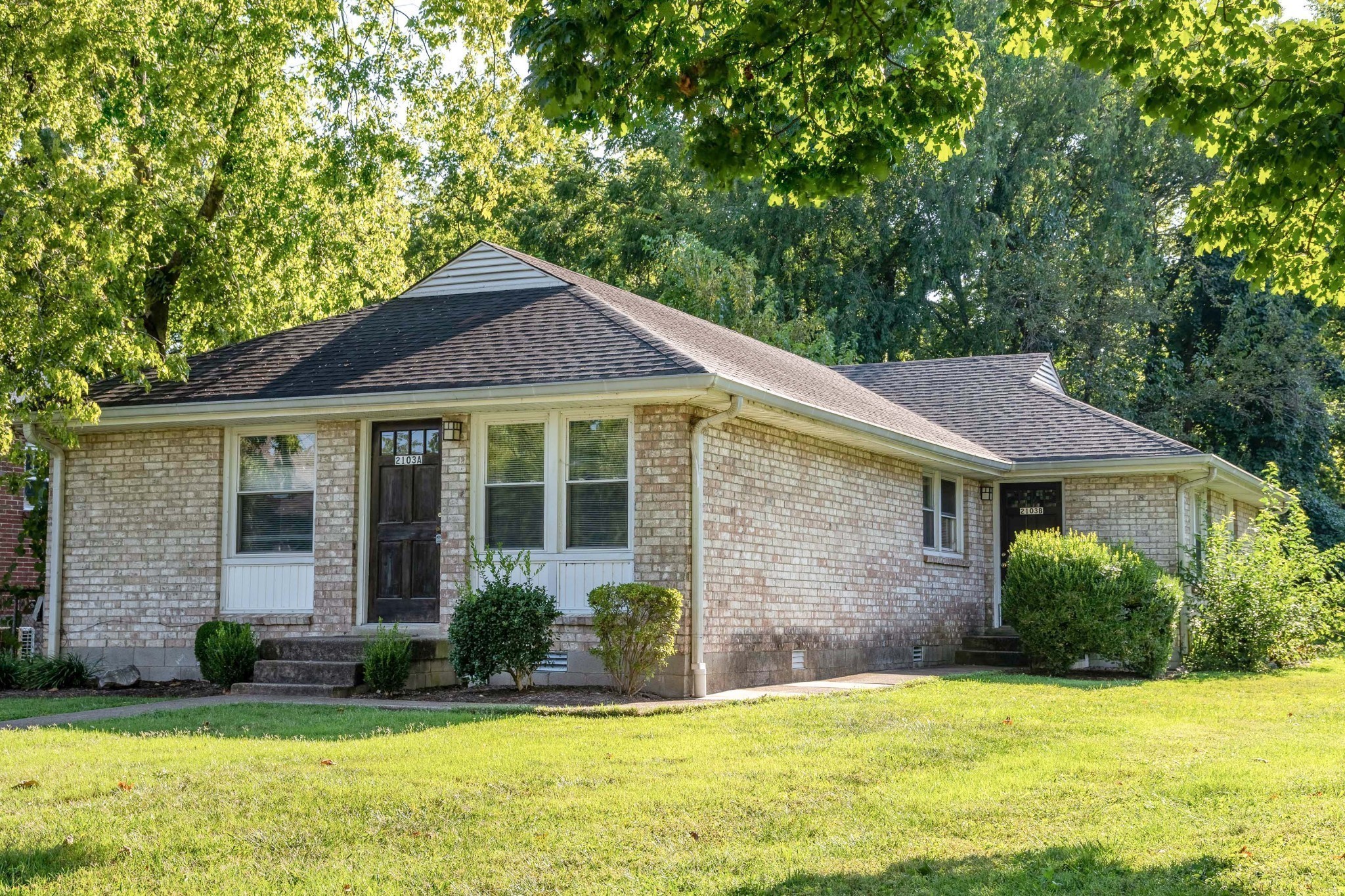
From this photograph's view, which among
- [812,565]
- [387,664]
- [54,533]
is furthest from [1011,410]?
[54,533]

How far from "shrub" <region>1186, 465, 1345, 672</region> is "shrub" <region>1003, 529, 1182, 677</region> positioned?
1580 mm

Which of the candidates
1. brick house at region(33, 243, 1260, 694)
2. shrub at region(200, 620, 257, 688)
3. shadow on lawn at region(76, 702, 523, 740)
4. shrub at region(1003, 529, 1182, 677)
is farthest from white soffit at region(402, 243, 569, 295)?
shrub at region(1003, 529, 1182, 677)

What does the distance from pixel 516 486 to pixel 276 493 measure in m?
2.98

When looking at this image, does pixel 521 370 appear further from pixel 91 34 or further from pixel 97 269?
pixel 91 34

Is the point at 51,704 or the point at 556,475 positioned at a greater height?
the point at 556,475

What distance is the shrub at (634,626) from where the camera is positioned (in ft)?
40.7

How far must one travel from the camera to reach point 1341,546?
64.1 ft

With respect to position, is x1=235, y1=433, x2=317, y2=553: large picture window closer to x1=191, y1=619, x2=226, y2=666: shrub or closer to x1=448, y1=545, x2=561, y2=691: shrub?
Result: x1=191, y1=619, x2=226, y2=666: shrub

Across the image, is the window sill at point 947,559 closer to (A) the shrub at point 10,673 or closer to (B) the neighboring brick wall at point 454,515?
(B) the neighboring brick wall at point 454,515

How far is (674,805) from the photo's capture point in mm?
7293

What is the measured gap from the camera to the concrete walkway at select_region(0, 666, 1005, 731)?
11.4m

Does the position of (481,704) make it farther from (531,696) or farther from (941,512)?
(941,512)

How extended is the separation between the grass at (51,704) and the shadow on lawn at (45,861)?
5.90 meters

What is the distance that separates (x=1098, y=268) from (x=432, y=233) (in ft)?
52.5
